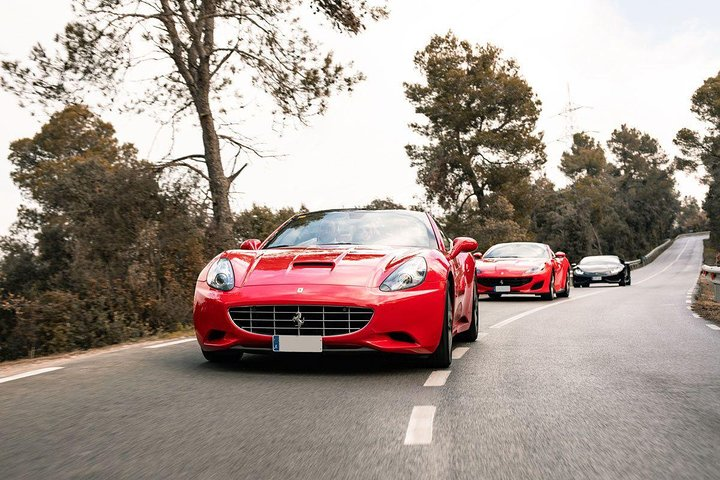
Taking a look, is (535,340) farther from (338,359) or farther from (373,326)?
(373,326)

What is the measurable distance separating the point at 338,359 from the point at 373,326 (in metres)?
1.25

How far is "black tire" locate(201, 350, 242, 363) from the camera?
679cm

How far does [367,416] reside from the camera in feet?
15.5

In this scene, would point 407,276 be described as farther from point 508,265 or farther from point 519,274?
point 508,265

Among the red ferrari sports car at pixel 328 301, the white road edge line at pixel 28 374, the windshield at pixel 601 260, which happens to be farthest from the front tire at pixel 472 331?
the windshield at pixel 601 260

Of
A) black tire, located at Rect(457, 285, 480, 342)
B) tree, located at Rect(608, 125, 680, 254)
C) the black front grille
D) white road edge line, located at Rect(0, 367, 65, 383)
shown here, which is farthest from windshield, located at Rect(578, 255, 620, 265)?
tree, located at Rect(608, 125, 680, 254)

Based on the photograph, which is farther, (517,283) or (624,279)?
(624,279)

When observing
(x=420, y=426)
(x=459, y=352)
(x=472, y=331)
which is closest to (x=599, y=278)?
(x=472, y=331)

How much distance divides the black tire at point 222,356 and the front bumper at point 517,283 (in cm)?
1112

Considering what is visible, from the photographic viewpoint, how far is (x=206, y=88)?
1789 centimetres

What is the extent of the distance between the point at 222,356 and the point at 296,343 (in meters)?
1.11

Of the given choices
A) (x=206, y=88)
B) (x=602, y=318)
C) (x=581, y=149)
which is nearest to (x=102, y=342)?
(x=602, y=318)

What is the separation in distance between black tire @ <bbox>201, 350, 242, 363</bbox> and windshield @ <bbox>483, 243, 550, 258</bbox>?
12.4m

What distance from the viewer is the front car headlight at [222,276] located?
641cm
